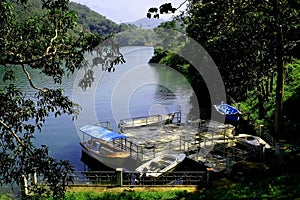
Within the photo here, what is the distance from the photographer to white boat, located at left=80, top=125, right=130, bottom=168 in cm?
1830

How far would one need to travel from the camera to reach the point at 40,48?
20.9ft

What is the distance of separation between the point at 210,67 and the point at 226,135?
1055 centimetres

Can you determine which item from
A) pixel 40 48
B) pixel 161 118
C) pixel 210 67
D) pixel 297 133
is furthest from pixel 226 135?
pixel 40 48

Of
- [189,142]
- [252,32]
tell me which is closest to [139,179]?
[189,142]

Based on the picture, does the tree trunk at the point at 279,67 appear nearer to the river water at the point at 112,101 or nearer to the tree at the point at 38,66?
the river water at the point at 112,101

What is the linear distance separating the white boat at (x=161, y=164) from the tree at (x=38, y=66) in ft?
32.2

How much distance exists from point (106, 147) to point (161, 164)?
179 inches

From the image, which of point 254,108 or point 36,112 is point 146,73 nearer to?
point 254,108

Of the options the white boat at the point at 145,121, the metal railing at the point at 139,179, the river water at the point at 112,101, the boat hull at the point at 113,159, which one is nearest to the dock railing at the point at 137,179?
the metal railing at the point at 139,179

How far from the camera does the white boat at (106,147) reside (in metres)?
18.3

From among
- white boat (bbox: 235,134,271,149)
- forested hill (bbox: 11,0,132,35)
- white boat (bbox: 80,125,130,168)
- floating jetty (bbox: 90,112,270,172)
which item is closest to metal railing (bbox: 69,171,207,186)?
floating jetty (bbox: 90,112,270,172)

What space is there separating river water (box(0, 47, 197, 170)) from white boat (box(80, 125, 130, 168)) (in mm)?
1208

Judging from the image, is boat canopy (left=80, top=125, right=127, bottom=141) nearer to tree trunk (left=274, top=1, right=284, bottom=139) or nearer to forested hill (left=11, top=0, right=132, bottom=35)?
forested hill (left=11, top=0, right=132, bottom=35)

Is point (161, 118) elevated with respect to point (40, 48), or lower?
lower
